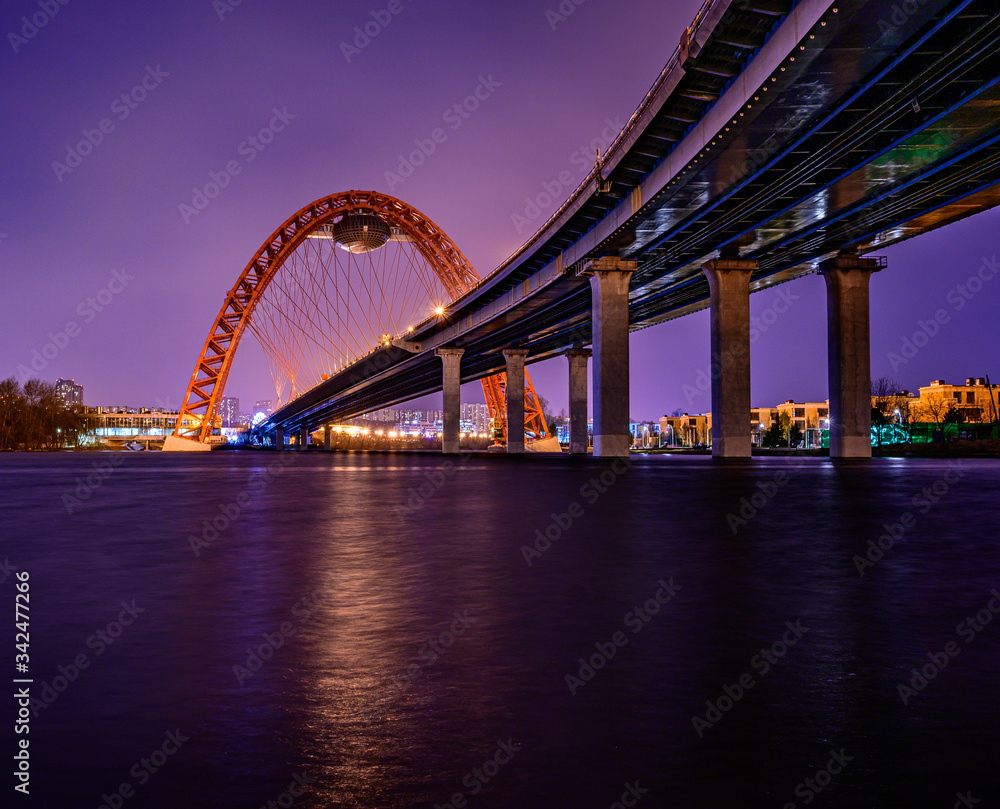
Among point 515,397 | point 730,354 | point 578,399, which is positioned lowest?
point 578,399

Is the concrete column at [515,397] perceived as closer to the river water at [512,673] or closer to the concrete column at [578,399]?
the concrete column at [578,399]

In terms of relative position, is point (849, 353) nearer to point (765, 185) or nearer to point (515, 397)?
point (765, 185)

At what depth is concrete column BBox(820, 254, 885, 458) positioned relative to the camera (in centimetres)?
5234

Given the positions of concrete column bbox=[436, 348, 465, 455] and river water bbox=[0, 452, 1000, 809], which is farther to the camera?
concrete column bbox=[436, 348, 465, 455]

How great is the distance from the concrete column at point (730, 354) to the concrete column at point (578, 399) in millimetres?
39332

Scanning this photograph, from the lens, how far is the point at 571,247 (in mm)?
55250

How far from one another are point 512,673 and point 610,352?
47.1 m

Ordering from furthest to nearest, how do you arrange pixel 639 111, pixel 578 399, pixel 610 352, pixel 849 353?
pixel 578 399
pixel 849 353
pixel 610 352
pixel 639 111

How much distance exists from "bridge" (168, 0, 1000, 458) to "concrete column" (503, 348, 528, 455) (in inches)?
641

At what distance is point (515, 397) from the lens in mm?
96250

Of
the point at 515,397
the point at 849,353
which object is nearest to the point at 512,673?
the point at 849,353

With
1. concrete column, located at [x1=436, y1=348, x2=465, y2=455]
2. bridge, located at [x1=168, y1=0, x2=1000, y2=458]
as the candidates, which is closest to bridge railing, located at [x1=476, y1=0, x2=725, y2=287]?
bridge, located at [x1=168, y1=0, x2=1000, y2=458]

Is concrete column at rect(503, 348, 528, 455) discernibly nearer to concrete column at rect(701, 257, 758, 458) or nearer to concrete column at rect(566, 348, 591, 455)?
concrete column at rect(566, 348, 591, 455)

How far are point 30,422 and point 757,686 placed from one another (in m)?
155
